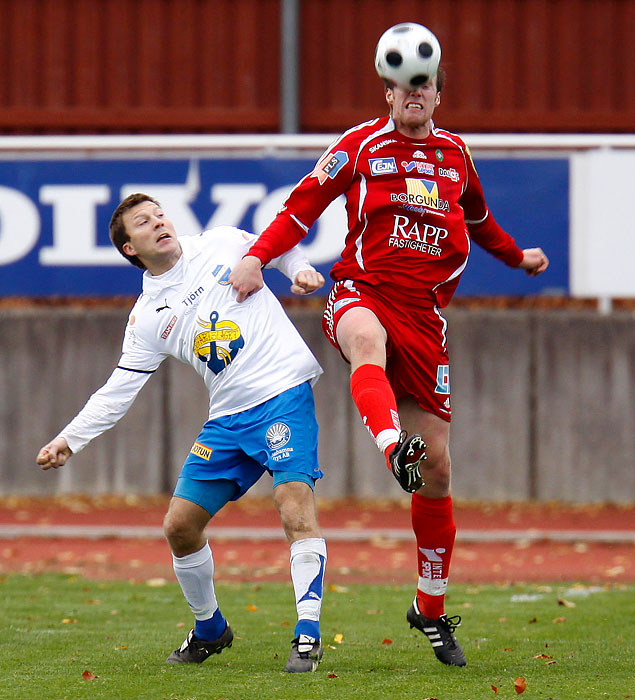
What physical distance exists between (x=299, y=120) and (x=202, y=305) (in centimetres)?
1074

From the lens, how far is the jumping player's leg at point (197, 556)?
5406 mm

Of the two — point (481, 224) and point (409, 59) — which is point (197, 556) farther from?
point (409, 59)

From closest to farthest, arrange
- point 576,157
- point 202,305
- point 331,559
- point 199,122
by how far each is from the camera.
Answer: point 202,305 → point 331,559 → point 576,157 → point 199,122

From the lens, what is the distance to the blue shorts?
532 centimetres

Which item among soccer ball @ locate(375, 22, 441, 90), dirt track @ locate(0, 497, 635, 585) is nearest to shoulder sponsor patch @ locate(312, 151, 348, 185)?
soccer ball @ locate(375, 22, 441, 90)

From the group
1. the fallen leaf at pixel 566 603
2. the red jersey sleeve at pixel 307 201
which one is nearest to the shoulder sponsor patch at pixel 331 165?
the red jersey sleeve at pixel 307 201

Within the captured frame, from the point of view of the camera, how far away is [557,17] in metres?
16.2

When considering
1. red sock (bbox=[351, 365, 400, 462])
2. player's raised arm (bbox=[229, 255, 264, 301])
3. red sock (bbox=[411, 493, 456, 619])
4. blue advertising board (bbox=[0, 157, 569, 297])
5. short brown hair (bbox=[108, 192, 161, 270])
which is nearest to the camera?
red sock (bbox=[351, 365, 400, 462])

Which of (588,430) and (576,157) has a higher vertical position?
Result: (576,157)

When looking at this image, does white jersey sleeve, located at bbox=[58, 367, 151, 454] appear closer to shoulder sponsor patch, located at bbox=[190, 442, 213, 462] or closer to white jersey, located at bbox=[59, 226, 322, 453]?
white jersey, located at bbox=[59, 226, 322, 453]

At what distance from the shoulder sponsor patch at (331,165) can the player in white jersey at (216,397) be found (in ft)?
1.26

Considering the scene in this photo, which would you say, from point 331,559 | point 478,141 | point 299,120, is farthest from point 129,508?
point 299,120

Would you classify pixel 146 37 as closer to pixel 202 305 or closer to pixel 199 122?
pixel 199 122

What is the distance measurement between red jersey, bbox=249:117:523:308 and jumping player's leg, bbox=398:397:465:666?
1.72ft
